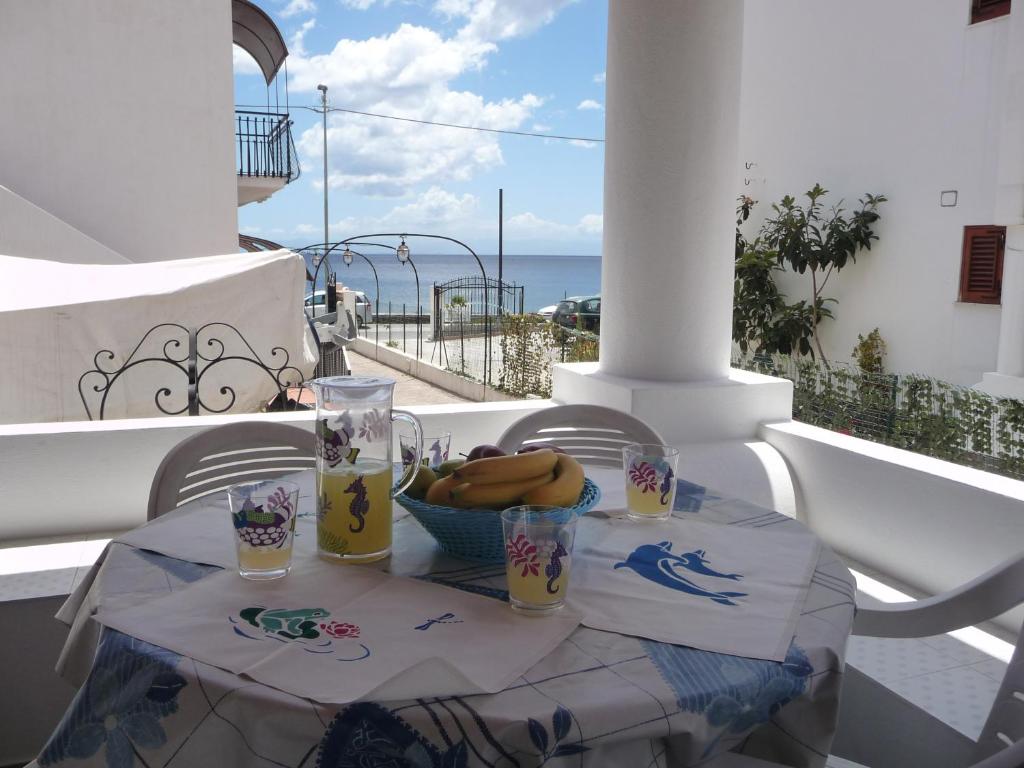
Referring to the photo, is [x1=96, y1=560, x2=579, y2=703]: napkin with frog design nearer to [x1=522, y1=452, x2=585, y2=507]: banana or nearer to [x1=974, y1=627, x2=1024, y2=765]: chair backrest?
[x1=522, y1=452, x2=585, y2=507]: banana

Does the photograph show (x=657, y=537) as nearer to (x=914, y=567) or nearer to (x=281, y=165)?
(x=914, y=567)

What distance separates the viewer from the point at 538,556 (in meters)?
1.01

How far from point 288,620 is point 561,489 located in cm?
41

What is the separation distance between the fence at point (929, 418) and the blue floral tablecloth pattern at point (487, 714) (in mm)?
2820

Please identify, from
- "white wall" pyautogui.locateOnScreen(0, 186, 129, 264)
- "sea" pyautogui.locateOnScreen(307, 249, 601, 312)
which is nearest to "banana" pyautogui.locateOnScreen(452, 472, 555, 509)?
"white wall" pyautogui.locateOnScreen(0, 186, 129, 264)

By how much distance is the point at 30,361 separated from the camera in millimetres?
3914

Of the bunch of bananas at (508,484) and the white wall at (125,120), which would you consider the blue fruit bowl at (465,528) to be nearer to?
the bunch of bananas at (508,484)

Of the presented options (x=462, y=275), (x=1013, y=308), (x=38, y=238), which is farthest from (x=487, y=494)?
(x=462, y=275)

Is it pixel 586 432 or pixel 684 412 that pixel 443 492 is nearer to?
pixel 586 432

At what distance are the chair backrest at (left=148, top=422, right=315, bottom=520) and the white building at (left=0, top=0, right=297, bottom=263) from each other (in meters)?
6.04

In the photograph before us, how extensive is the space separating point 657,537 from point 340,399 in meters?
0.55

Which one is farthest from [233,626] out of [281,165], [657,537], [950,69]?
[281,165]

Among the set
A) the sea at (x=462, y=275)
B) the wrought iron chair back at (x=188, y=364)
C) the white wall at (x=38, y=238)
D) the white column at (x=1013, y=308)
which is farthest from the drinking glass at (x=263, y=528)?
the sea at (x=462, y=275)

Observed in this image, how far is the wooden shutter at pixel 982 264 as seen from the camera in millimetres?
6141
